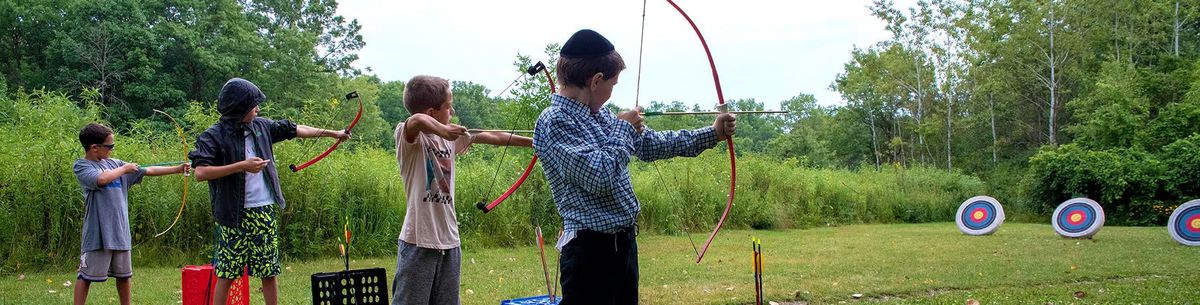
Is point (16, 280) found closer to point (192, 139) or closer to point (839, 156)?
point (192, 139)

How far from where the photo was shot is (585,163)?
2047 millimetres

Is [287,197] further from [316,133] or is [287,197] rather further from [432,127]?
[432,127]

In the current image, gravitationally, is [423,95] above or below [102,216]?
above

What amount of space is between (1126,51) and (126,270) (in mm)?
26131

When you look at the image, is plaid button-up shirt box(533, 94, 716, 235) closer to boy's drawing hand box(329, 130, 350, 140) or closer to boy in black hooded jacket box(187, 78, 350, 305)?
boy in black hooded jacket box(187, 78, 350, 305)

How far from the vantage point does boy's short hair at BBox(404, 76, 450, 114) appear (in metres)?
3.08

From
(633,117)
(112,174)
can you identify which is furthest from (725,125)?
(112,174)

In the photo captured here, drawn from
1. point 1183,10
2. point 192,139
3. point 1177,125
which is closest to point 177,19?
point 192,139

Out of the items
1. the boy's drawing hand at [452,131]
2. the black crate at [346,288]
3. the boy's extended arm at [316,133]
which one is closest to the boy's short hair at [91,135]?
→ the boy's extended arm at [316,133]

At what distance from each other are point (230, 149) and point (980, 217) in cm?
1098

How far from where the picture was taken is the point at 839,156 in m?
35.3

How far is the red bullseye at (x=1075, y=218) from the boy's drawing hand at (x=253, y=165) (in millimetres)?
10316

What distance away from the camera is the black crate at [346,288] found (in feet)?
10.5

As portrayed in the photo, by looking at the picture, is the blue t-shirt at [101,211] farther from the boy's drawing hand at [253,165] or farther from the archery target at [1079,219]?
the archery target at [1079,219]
